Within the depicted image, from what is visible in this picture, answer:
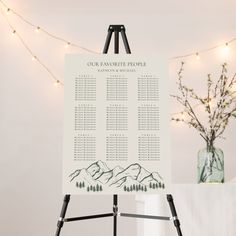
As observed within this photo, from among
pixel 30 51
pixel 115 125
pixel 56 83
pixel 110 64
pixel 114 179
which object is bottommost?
pixel 114 179

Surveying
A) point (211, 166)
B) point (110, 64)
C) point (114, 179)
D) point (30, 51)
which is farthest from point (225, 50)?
point (114, 179)

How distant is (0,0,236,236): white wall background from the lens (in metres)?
2.61

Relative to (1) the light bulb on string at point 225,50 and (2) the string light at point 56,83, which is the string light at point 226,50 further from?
(2) the string light at point 56,83

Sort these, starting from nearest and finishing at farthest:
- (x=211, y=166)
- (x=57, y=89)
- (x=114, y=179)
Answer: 1. (x=114, y=179)
2. (x=211, y=166)
3. (x=57, y=89)

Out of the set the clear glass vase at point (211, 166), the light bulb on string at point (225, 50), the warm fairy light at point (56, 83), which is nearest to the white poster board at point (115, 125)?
the clear glass vase at point (211, 166)

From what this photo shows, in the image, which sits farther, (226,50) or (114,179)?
(226,50)

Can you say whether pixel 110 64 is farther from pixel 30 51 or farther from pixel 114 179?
pixel 30 51

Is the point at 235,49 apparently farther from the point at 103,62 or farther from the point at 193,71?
the point at 103,62

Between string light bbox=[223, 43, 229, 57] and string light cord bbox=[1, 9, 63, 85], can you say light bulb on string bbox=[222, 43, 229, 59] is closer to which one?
string light bbox=[223, 43, 229, 57]

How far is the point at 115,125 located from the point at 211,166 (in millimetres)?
610

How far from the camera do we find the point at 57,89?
2711 mm

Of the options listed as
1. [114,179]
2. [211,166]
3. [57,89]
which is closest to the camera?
[114,179]

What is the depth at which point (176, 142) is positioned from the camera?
2.72 m

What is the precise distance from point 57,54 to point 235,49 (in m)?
1.05
